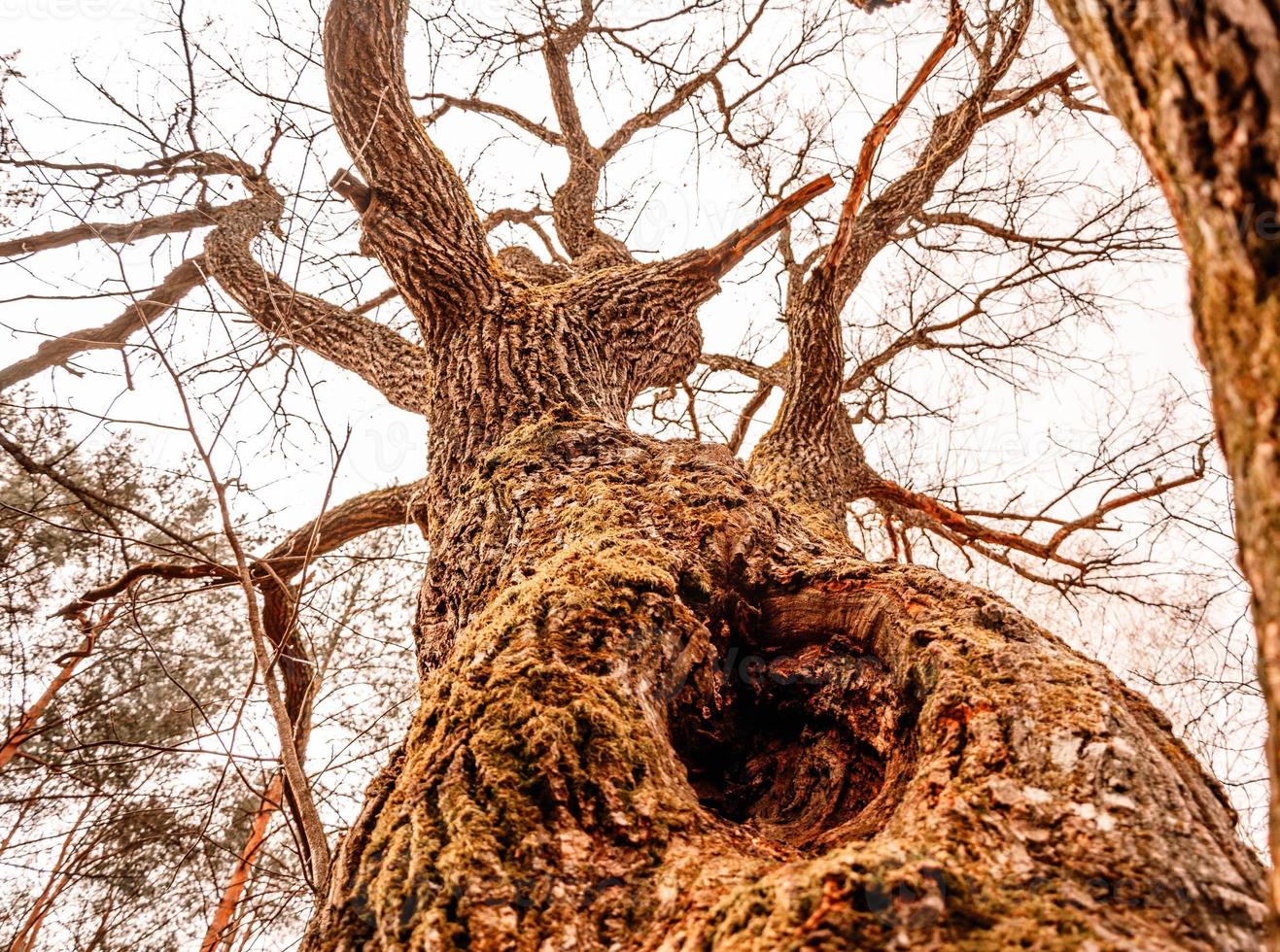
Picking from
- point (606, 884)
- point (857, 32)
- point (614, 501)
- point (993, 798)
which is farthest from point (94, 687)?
point (857, 32)

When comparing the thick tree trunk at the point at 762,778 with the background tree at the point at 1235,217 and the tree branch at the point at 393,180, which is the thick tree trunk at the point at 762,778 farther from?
the tree branch at the point at 393,180

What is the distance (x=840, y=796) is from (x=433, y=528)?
1474 mm

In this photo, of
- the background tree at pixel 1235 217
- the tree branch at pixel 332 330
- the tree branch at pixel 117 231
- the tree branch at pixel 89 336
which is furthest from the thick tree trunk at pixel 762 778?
the tree branch at pixel 89 336

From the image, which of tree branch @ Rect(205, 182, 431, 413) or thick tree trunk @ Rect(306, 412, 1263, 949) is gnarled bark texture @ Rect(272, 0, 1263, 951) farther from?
tree branch @ Rect(205, 182, 431, 413)

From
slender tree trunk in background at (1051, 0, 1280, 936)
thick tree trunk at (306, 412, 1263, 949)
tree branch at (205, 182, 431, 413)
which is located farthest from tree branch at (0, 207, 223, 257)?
slender tree trunk in background at (1051, 0, 1280, 936)

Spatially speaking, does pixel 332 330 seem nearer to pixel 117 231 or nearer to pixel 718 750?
pixel 117 231

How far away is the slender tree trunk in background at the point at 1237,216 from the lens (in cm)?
46

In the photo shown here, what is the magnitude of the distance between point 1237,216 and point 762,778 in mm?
1241

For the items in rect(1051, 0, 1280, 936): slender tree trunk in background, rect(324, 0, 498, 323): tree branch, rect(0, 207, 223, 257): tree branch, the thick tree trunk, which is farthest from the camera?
rect(324, 0, 498, 323): tree branch

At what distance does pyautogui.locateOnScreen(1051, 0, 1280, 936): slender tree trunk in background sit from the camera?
0.46 meters

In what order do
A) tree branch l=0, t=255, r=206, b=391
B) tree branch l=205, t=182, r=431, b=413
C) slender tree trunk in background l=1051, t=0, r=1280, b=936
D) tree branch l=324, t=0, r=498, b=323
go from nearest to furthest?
slender tree trunk in background l=1051, t=0, r=1280, b=936 < tree branch l=324, t=0, r=498, b=323 < tree branch l=0, t=255, r=206, b=391 < tree branch l=205, t=182, r=431, b=413

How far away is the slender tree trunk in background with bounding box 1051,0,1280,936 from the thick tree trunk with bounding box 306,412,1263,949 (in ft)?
1.28

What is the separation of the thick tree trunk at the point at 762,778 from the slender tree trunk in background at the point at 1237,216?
1.28 feet

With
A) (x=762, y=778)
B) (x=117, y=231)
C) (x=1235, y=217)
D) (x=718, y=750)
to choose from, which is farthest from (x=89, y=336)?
(x=1235, y=217)
